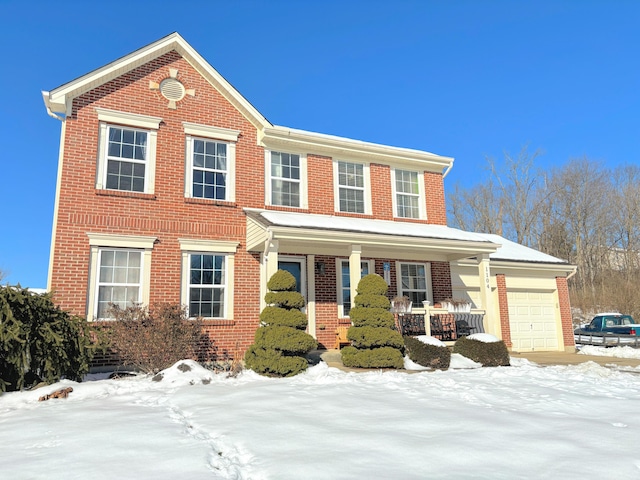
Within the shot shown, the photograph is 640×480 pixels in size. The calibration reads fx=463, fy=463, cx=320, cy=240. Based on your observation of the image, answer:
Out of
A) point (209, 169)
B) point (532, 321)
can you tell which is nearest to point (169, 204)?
point (209, 169)

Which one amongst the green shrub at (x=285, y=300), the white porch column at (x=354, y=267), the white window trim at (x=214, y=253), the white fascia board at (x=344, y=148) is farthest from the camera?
the white fascia board at (x=344, y=148)

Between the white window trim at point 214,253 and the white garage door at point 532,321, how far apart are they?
33.2ft

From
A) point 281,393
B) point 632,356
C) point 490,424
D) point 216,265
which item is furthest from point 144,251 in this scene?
point 632,356

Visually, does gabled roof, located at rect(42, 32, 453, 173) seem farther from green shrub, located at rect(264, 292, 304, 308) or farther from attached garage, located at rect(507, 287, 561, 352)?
attached garage, located at rect(507, 287, 561, 352)

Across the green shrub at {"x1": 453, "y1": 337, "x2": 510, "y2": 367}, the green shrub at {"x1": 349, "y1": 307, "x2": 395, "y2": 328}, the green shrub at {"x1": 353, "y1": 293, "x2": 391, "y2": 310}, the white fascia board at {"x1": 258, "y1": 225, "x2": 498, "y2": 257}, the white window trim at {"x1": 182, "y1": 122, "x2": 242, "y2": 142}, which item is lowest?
the green shrub at {"x1": 453, "y1": 337, "x2": 510, "y2": 367}

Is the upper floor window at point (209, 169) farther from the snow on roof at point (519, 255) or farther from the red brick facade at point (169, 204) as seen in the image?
the snow on roof at point (519, 255)

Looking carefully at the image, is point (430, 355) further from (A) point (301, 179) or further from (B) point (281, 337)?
(A) point (301, 179)

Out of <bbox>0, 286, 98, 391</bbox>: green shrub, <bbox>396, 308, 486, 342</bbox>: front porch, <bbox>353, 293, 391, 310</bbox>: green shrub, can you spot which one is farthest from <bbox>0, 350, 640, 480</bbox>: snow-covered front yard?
<bbox>396, 308, 486, 342</bbox>: front porch

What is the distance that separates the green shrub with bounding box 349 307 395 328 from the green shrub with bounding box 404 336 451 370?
0.86 m

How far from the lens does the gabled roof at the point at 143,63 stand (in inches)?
443

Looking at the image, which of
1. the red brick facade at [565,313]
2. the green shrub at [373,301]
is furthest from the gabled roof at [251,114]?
the red brick facade at [565,313]

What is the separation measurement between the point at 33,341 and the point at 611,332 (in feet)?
69.2

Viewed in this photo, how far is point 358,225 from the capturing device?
512 inches

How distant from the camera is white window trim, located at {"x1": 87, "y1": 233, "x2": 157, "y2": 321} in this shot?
35.6ft
